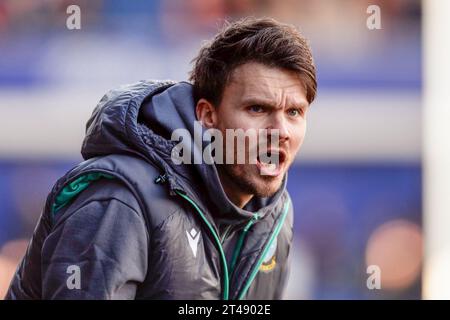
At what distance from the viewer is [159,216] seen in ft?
7.92

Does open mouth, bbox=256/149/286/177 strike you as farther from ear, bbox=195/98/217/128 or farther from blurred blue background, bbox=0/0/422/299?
blurred blue background, bbox=0/0/422/299

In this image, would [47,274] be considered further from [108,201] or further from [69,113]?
[69,113]

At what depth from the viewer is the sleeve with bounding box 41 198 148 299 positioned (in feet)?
7.36

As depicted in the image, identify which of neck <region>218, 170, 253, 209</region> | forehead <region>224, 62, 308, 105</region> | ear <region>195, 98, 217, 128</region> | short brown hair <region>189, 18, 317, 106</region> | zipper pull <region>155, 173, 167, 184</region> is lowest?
neck <region>218, 170, 253, 209</region>

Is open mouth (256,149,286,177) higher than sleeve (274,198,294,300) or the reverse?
higher

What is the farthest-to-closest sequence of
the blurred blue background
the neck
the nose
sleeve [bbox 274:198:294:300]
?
1. the blurred blue background
2. sleeve [bbox 274:198:294:300]
3. the neck
4. the nose

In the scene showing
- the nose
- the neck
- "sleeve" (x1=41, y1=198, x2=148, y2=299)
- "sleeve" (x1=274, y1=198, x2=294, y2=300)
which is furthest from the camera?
"sleeve" (x1=274, y1=198, x2=294, y2=300)

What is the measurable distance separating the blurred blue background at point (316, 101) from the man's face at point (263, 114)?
2260 mm

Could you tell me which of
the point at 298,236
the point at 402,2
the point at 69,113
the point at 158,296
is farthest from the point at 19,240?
the point at 402,2

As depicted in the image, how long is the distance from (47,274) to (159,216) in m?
0.37

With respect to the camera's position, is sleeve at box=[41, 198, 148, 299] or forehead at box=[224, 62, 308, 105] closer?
sleeve at box=[41, 198, 148, 299]

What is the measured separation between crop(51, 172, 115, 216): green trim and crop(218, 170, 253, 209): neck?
520 mm

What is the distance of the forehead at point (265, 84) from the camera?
8.80 ft

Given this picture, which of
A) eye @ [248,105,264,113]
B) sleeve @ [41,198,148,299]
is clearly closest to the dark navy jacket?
sleeve @ [41,198,148,299]
